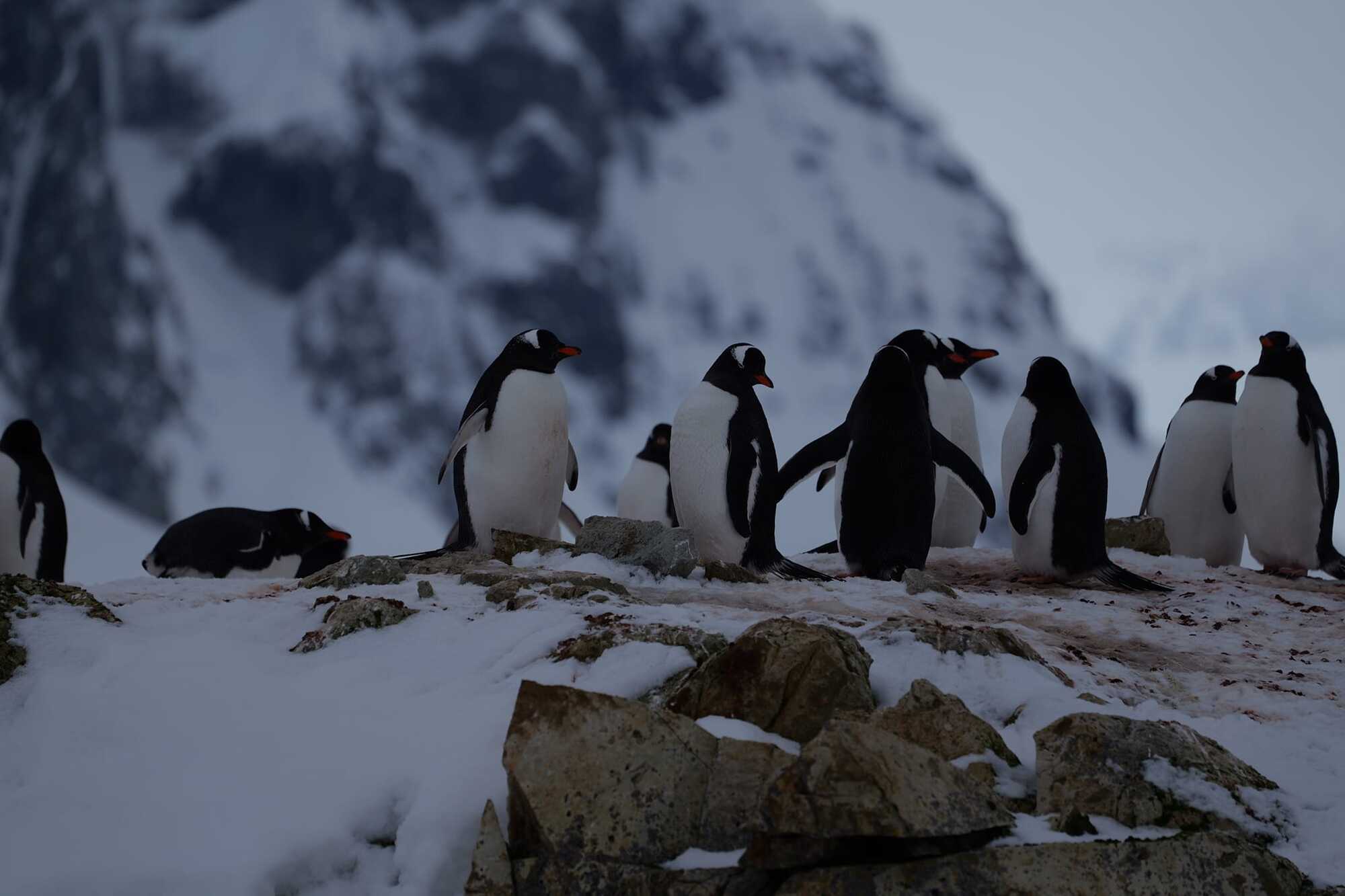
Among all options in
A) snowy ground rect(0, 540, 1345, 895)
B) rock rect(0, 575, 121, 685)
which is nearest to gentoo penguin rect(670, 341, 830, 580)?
snowy ground rect(0, 540, 1345, 895)

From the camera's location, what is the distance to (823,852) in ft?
7.87

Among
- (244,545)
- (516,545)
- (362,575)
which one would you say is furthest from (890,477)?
(244,545)

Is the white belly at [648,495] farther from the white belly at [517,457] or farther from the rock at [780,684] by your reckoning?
the rock at [780,684]

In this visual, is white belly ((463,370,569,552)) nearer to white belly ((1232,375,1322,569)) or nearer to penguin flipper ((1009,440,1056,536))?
penguin flipper ((1009,440,1056,536))

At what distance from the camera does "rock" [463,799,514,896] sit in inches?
97.3

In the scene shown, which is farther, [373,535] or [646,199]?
[646,199]

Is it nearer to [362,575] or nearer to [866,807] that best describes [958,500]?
[362,575]

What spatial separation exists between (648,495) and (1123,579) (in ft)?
16.7

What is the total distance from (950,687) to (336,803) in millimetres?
1515

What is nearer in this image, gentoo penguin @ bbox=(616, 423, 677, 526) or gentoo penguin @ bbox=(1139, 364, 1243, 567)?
gentoo penguin @ bbox=(1139, 364, 1243, 567)

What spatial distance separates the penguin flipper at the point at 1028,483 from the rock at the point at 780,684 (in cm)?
356

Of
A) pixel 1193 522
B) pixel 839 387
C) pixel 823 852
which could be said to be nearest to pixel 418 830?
pixel 823 852

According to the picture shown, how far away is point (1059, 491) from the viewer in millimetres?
6355

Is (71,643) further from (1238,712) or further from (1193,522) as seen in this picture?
(1193,522)
